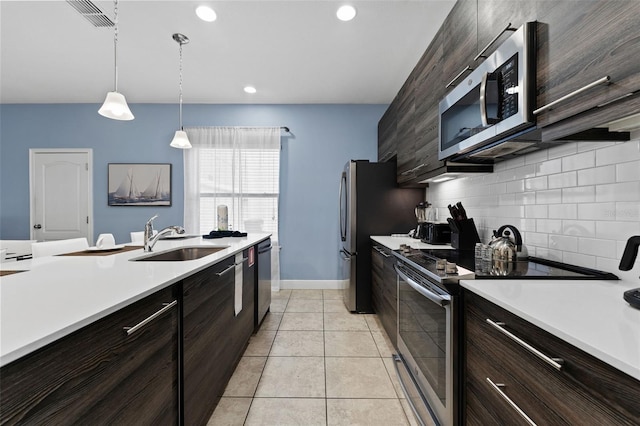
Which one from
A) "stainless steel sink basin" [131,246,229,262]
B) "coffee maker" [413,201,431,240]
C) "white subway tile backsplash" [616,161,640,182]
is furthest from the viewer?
"coffee maker" [413,201,431,240]

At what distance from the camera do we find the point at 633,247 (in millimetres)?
837

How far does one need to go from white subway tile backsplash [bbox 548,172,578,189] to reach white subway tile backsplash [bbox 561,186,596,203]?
0.08 ft

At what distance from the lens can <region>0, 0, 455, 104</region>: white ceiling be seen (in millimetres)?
2332

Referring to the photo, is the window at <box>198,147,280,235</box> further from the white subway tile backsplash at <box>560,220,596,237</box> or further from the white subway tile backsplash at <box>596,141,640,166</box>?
the white subway tile backsplash at <box>596,141,640,166</box>

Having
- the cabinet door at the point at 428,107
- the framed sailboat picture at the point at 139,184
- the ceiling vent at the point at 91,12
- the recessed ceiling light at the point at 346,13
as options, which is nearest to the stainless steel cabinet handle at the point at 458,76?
the cabinet door at the point at 428,107

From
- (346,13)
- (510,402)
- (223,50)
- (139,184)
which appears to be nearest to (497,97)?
(510,402)

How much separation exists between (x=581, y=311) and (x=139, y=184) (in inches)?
197

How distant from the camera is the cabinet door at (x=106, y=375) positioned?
0.58 meters

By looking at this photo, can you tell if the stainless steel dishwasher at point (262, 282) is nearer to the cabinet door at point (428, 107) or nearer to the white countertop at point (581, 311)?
the cabinet door at point (428, 107)

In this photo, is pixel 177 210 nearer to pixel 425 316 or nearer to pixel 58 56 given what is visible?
pixel 58 56

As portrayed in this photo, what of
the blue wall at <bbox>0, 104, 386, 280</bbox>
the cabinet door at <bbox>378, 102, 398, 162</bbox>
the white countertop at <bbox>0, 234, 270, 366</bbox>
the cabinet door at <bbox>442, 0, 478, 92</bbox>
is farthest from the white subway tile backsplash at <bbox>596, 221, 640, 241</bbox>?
the blue wall at <bbox>0, 104, 386, 280</bbox>

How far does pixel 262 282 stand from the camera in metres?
2.87

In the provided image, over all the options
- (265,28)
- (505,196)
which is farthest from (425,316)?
(265,28)

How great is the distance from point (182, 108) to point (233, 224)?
6.38ft
